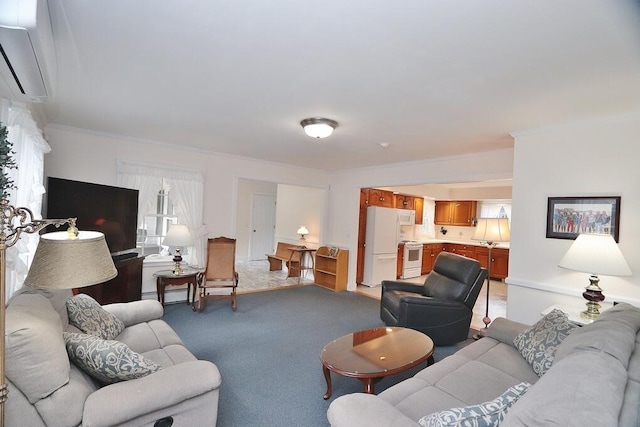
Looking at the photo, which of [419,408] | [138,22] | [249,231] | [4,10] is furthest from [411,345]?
[249,231]

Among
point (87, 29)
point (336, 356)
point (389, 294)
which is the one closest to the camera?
point (87, 29)

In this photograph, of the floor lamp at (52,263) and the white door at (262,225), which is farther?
the white door at (262,225)

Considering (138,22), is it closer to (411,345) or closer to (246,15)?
(246,15)

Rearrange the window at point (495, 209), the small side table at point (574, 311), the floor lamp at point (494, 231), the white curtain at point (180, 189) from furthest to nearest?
the window at point (495, 209), the white curtain at point (180, 189), the floor lamp at point (494, 231), the small side table at point (574, 311)

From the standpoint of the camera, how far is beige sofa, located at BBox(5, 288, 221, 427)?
4.26 ft

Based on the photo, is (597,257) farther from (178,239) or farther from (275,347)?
(178,239)

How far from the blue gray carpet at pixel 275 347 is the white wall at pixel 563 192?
3.56 ft

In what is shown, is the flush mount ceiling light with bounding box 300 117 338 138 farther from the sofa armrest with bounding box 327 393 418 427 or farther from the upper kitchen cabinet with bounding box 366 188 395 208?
the upper kitchen cabinet with bounding box 366 188 395 208

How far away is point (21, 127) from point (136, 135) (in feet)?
6.18

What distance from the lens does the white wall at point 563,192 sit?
8.72 ft

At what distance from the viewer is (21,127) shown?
2393mm

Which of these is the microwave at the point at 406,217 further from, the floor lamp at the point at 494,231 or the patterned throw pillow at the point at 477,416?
the patterned throw pillow at the point at 477,416

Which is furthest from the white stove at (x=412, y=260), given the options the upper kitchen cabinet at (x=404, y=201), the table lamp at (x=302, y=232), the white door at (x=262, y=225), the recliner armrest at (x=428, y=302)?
the white door at (x=262, y=225)

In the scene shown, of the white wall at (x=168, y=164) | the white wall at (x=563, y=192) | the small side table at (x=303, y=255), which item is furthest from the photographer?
the small side table at (x=303, y=255)
